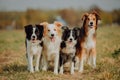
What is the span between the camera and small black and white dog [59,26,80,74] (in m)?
9.03

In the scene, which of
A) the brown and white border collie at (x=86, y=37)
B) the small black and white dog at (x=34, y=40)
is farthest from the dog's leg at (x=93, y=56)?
the small black and white dog at (x=34, y=40)

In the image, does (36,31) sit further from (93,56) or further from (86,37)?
(93,56)

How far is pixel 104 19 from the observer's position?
38125mm

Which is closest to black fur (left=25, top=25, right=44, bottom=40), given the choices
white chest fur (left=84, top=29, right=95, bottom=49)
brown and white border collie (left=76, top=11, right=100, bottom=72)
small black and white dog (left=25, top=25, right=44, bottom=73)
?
small black and white dog (left=25, top=25, right=44, bottom=73)

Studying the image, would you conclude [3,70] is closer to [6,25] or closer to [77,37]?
[77,37]

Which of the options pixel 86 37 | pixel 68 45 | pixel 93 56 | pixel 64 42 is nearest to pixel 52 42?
pixel 64 42

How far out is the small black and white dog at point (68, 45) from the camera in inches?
356

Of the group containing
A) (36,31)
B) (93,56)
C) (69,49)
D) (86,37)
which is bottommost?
(93,56)

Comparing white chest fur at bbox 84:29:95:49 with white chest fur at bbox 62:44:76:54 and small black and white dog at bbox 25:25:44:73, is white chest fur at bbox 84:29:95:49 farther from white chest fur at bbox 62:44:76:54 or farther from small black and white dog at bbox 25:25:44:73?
small black and white dog at bbox 25:25:44:73

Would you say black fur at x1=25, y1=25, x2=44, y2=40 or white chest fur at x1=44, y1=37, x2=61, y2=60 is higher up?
black fur at x1=25, y1=25, x2=44, y2=40

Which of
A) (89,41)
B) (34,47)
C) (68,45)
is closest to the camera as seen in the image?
(34,47)

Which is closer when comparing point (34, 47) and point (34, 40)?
→ point (34, 40)

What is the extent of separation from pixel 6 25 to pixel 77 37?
86.6 feet

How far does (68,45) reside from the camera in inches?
362
